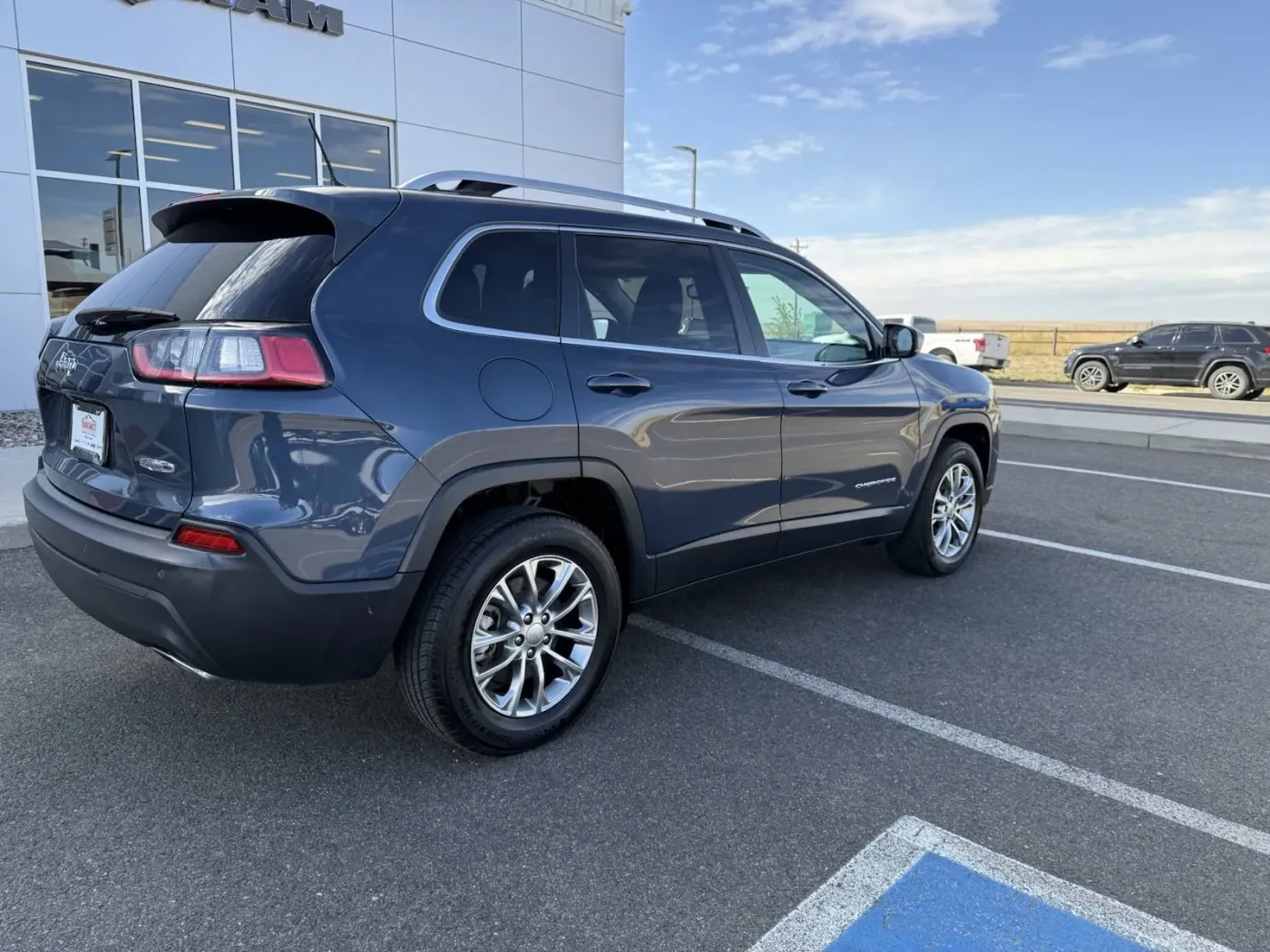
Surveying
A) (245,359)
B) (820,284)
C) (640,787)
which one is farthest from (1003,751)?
(245,359)

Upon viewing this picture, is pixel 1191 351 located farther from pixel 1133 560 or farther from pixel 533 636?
pixel 533 636

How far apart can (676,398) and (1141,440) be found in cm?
1016

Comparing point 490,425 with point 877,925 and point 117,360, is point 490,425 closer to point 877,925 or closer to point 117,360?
point 117,360

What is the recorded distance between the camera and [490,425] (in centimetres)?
274

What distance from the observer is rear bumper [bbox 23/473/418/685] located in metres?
2.38

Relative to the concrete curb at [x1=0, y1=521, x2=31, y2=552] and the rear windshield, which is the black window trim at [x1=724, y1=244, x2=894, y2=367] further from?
the concrete curb at [x1=0, y1=521, x2=31, y2=552]

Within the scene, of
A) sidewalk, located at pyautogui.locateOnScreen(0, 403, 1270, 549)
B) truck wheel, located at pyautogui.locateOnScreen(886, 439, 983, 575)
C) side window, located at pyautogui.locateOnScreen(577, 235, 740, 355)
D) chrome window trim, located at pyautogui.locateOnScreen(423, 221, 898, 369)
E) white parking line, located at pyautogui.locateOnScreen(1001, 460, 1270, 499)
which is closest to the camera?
chrome window trim, located at pyautogui.locateOnScreen(423, 221, 898, 369)

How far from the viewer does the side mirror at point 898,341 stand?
4.57m

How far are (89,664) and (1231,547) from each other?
267 inches

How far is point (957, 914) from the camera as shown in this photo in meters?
2.20

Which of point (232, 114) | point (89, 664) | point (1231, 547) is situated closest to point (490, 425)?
point (89, 664)

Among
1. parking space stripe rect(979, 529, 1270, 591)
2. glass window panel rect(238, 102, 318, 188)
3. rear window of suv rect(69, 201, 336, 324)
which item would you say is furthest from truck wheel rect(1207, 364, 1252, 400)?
rear window of suv rect(69, 201, 336, 324)

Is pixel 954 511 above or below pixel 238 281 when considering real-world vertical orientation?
below

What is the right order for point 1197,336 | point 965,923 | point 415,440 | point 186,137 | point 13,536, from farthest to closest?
point 1197,336 < point 186,137 < point 13,536 < point 415,440 < point 965,923
